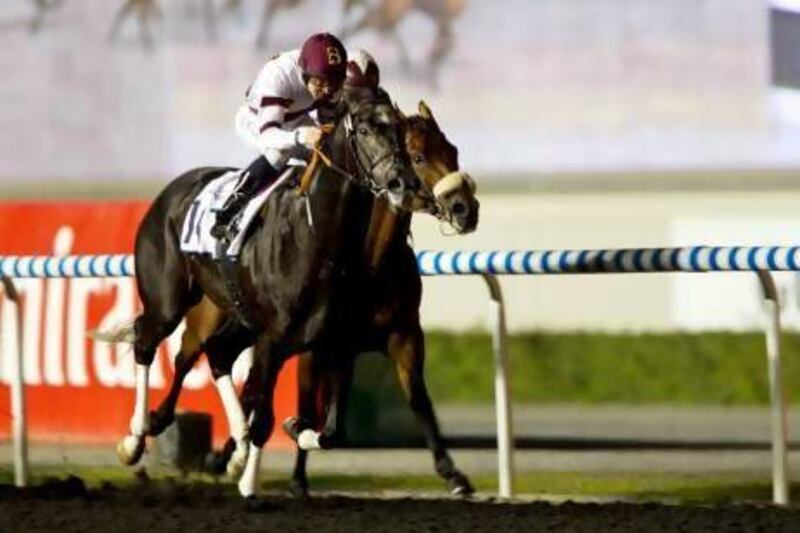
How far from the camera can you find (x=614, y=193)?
19938mm

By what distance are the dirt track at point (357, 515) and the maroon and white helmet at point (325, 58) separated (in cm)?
144

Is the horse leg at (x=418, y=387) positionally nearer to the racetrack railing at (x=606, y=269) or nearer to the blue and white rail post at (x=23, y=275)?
the racetrack railing at (x=606, y=269)

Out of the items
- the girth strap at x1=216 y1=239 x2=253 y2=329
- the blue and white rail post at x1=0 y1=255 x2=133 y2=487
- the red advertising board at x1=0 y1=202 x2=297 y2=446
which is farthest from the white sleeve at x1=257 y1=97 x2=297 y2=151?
the red advertising board at x1=0 y1=202 x2=297 y2=446

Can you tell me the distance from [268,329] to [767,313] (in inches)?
66.3

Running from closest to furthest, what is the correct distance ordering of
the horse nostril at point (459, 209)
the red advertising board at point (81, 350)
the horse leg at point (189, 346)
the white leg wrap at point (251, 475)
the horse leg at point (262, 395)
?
the horse nostril at point (459, 209)
the horse leg at point (262, 395)
the white leg wrap at point (251, 475)
the horse leg at point (189, 346)
the red advertising board at point (81, 350)

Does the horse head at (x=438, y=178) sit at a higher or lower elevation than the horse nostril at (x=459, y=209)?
higher

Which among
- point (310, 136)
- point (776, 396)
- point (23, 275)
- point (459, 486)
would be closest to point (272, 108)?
point (310, 136)

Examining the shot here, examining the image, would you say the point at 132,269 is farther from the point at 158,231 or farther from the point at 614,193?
the point at 614,193

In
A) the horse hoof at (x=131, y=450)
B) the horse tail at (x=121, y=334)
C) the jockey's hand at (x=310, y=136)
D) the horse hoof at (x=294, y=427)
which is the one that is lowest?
the horse hoof at (x=131, y=450)

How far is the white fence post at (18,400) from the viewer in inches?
425

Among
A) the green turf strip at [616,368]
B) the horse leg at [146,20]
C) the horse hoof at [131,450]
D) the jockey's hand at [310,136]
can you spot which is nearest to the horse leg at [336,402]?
the jockey's hand at [310,136]

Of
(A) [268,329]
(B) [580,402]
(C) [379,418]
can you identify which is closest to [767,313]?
(A) [268,329]

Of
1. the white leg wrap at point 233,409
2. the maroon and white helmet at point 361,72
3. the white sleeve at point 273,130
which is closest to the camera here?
the maroon and white helmet at point 361,72

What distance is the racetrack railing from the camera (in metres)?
9.20
